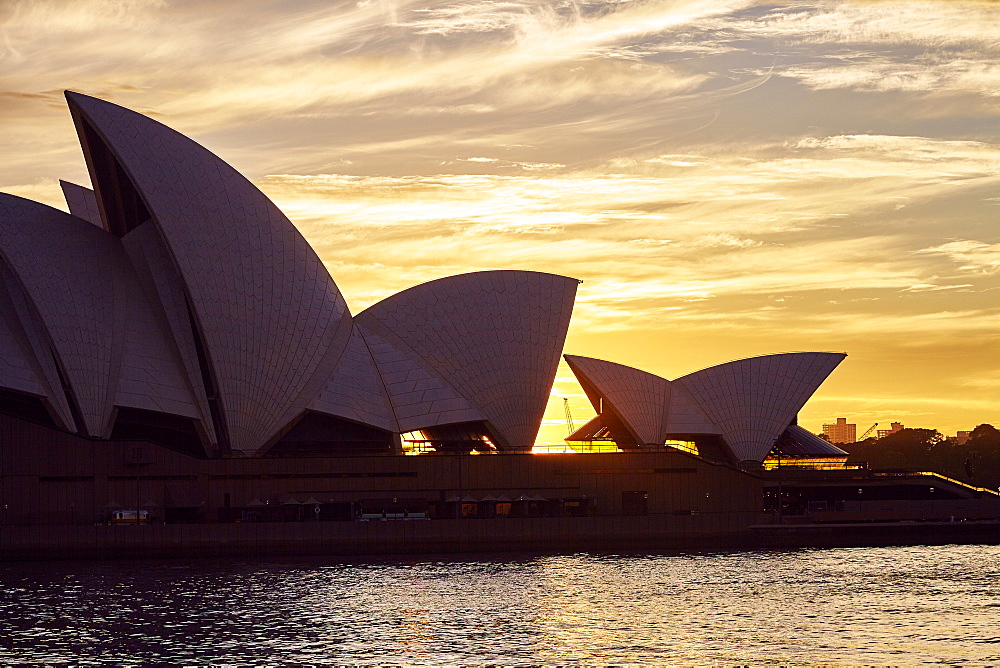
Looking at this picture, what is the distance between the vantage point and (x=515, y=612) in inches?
1644

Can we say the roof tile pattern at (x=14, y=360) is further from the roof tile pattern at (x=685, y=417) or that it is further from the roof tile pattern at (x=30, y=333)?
the roof tile pattern at (x=685, y=417)

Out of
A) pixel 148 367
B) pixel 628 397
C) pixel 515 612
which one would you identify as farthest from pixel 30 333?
pixel 628 397

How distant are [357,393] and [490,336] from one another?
8.05 metres

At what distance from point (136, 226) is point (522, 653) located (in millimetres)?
39194

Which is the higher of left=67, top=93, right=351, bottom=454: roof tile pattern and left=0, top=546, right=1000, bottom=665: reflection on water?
left=67, top=93, right=351, bottom=454: roof tile pattern

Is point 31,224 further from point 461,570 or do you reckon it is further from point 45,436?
point 461,570

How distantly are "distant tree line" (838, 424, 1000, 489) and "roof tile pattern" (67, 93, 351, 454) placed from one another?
224ft

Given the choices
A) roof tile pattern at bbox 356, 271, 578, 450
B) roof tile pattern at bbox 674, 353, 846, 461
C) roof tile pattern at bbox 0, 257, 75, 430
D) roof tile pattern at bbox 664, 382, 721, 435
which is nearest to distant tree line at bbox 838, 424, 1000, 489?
roof tile pattern at bbox 674, 353, 846, 461

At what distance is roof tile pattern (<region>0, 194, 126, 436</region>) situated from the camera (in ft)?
208

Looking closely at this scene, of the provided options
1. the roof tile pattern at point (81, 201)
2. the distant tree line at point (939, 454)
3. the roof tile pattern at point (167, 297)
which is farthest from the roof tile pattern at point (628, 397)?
the distant tree line at point (939, 454)

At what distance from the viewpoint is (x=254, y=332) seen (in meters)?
66.5

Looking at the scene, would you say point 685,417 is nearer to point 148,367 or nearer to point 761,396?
point 761,396

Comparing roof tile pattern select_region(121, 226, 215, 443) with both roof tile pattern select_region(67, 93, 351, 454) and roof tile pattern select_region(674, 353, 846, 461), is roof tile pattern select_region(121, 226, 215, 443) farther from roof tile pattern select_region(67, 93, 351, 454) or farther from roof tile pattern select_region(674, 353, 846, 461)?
roof tile pattern select_region(674, 353, 846, 461)

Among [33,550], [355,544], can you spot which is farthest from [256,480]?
[33,550]
